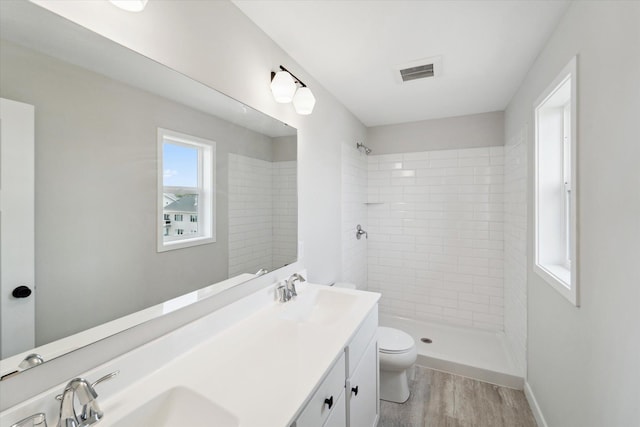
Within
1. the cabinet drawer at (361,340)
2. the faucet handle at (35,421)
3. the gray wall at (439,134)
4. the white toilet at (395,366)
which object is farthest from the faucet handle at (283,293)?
the gray wall at (439,134)

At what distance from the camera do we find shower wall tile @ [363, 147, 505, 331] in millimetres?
2920

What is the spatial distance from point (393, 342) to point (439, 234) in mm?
1497

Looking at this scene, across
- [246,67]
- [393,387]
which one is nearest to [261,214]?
[246,67]

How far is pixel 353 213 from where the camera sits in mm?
2967

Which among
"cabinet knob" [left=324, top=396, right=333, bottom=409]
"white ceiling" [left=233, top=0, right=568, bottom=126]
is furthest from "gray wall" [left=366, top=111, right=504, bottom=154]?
"cabinet knob" [left=324, top=396, right=333, bottom=409]

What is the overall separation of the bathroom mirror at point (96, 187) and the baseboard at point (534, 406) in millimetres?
2101

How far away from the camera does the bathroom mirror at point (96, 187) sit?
0.69 meters

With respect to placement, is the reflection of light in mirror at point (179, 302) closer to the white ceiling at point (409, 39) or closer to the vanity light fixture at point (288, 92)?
the vanity light fixture at point (288, 92)

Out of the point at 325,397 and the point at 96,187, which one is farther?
the point at 325,397

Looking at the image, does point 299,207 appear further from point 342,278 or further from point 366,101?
point 366,101

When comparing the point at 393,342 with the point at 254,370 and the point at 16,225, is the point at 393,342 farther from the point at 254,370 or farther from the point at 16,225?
the point at 16,225

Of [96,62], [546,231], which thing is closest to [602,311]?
[546,231]

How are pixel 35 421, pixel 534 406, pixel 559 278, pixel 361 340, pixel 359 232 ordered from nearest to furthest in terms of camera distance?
pixel 35 421 < pixel 361 340 < pixel 559 278 < pixel 534 406 < pixel 359 232

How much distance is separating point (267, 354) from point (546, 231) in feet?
6.16
